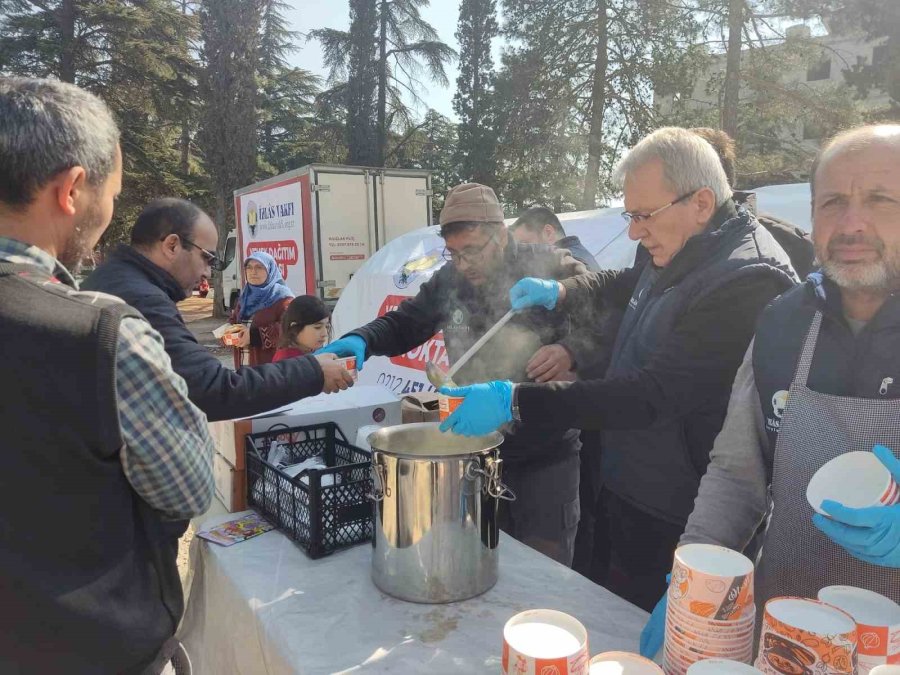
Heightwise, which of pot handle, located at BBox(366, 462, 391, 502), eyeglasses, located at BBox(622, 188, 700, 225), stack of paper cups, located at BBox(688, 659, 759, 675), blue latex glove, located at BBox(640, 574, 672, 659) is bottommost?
blue latex glove, located at BBox(640, 574, 672, 659)

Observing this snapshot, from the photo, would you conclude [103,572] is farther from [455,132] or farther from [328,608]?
[455,132]

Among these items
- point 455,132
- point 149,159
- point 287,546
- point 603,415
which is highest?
point 455,132

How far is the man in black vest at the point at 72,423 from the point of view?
105cm

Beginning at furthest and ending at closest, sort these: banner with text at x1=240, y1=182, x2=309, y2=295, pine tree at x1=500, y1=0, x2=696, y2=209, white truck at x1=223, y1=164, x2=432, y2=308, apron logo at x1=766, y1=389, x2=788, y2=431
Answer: pine tree at x1=500, y1=0, x2=696, y2=209
banner with text at x1=240, y1=182, x2=309, y2=295
white truck at x1=223, y1=164, x2=432, y2=308
apron logo at x1=766, y1=389, x2=788, y2=431

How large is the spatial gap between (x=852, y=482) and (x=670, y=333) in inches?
27.9

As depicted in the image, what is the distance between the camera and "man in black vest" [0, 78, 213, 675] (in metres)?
1.05

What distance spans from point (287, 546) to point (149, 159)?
18202 mm

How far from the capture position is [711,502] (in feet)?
4.93

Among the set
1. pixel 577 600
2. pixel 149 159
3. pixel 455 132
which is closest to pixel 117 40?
pixel 149 159

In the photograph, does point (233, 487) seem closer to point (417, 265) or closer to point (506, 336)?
point (506, 336)

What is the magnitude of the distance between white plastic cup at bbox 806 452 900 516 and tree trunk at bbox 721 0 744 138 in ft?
36.6

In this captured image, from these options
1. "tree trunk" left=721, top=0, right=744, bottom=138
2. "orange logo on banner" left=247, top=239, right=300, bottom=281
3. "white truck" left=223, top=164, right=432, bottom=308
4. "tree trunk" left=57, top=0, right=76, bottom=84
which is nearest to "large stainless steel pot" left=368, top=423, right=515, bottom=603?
"white truck" left=223, top=164, right=432, bottom=308

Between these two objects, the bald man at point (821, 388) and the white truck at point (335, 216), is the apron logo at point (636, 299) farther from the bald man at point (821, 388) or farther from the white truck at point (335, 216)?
→ the white truck at point (335, 216)

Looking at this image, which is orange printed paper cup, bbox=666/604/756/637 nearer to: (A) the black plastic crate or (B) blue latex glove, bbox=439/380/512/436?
(B) blue latex glove, bbox=439/380/512/436
